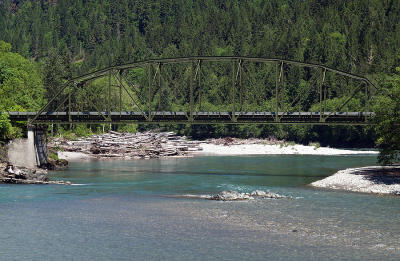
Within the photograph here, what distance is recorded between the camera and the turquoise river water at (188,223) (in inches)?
1277

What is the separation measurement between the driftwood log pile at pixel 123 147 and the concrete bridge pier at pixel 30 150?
59.3ft

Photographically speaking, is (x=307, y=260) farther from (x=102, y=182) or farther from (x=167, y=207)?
(x=102, y=182)

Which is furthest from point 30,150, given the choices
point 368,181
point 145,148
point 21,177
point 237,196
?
point 368,181

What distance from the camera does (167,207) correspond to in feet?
151

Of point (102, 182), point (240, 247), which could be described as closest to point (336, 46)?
point (102, 182)

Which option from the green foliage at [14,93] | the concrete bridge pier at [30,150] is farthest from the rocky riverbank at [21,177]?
the concrete bridge pier at [30,150]

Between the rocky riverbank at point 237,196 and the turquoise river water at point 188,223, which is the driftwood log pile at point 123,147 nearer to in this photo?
the turquoise river water at point 188,223

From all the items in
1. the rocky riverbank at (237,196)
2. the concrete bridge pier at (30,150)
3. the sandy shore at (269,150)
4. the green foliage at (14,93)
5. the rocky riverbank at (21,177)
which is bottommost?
the sandy shore at (269,150)

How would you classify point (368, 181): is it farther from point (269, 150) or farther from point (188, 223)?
point (269, 150)

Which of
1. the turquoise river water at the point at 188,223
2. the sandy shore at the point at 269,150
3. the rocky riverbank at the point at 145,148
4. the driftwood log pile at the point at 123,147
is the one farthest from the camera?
the sandy shore at the point at 269,150

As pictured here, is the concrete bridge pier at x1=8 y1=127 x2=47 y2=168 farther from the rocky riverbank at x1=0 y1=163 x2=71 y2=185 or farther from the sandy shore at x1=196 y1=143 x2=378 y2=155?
the sandy shore at x1=196 y1=143 x2=378 y2=155

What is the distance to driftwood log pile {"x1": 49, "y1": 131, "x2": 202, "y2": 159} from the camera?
→ 332ft

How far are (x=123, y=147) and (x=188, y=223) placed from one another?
212ft

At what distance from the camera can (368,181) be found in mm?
56375
